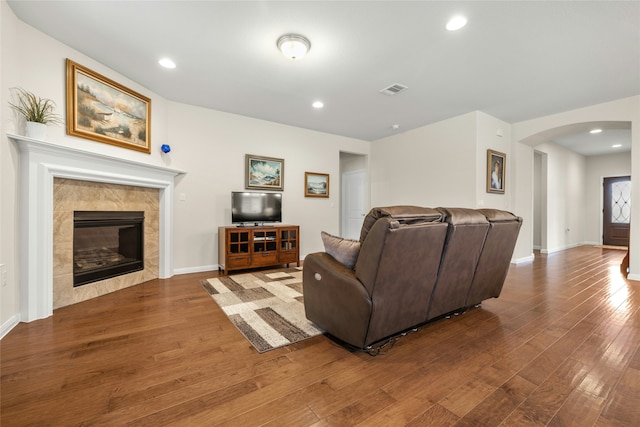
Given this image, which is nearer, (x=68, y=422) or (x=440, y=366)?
(x=68, y=422)

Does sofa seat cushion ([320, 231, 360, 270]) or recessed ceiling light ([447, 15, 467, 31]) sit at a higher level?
recessed ceiling light ([447, 15, 467, 31])

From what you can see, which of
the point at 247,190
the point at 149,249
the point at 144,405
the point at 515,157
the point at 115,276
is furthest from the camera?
the point at 515,157

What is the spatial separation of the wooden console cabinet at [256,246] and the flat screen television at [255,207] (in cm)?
27

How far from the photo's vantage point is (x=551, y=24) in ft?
7.67

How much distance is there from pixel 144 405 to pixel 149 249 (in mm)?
2865

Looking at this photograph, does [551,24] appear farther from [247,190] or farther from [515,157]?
[247,190]

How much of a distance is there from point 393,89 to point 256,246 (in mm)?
3053

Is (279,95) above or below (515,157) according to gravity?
above

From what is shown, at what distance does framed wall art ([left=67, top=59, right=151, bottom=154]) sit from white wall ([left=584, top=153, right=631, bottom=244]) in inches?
435

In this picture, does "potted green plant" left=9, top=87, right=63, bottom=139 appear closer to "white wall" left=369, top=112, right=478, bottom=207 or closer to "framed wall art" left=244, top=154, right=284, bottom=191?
"framed wall art" left=244, top=154, right=284, bottom=191

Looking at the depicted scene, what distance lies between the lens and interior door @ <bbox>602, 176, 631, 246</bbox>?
7332 millimetres

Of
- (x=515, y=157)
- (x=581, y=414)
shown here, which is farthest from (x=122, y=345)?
(x=515, y=157)

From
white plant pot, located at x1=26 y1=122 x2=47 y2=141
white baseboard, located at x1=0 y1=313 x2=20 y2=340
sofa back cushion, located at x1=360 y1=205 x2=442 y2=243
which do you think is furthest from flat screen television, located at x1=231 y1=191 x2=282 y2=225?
sofa back cushion, located at x1=360 y1=205 x2=442 y2=243

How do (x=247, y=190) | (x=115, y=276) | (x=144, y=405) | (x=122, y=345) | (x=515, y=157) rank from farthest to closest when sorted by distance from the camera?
(x=515, y=157) → (x=247, y=190) → (x=115, y=276) → (x=122, y=345) → (x=144, y=405)
